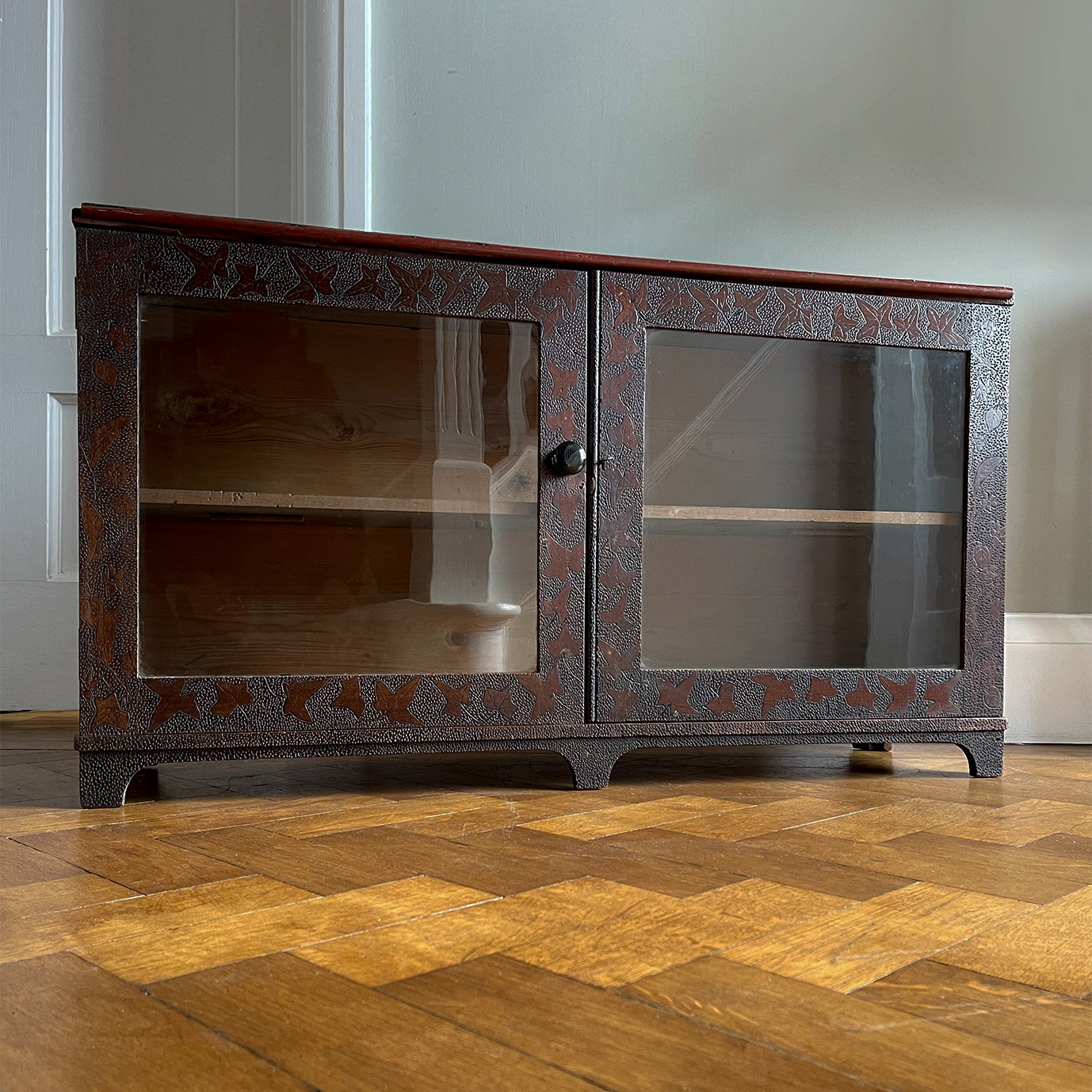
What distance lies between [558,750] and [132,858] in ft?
1.52

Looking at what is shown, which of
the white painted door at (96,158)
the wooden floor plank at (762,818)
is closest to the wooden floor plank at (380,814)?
the wooden floor plank at (762,818)

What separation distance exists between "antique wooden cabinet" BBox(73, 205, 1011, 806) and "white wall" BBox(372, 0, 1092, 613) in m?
0.42

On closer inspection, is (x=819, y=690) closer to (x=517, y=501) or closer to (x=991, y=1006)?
(x=517, y=501)

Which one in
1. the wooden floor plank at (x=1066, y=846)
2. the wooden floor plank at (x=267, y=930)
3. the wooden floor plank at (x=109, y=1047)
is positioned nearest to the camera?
the wooden floor plank at (x=109, y=1047)

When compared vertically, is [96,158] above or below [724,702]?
above

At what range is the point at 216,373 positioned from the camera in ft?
3.60

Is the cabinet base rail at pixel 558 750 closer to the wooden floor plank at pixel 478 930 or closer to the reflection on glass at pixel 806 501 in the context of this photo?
the reflection on glass at pixel 806 501

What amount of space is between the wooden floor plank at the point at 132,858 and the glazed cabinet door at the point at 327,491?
150mm

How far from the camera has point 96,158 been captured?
165cm

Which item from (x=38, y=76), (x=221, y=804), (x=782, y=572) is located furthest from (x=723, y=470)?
(x=38, y=76)

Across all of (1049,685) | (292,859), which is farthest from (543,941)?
(1049,685)

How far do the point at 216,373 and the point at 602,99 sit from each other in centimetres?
87

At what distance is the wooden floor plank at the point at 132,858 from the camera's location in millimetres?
772

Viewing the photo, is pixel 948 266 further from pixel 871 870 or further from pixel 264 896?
pixel 264 896
